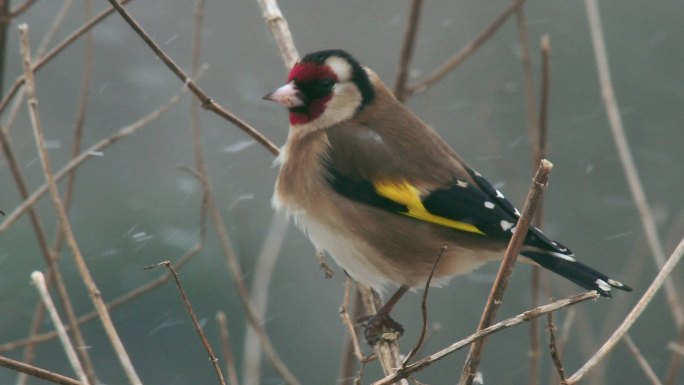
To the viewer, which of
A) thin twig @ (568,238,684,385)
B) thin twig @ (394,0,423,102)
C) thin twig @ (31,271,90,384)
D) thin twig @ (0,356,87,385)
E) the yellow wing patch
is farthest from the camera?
the yellow wing patch

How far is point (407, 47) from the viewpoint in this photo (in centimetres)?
380

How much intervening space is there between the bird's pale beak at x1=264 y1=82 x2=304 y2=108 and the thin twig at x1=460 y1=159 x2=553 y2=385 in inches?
68.9

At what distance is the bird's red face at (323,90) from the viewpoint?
4.06 metres

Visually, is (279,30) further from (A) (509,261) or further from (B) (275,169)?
(B) (275,169)

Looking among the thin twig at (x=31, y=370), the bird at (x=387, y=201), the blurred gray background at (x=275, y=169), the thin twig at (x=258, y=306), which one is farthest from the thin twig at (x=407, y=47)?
the blurred gray background at (x=275, y=169)

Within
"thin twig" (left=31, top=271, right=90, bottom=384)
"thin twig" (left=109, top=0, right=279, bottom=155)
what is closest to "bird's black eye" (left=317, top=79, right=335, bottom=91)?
"thin twig" (left=109, top=0, right=279, bottom=155)

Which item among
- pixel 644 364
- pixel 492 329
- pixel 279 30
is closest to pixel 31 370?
pixel 492 329

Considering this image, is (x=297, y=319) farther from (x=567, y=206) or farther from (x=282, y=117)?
(x=567, y=206)

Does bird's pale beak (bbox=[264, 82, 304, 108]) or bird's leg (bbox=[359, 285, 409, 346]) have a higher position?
bird's pale beak (bbox=[264, 82, 304, 108])

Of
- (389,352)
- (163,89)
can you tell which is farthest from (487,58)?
(389,352)

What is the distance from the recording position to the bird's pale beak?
157 inches

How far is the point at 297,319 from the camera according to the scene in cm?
772

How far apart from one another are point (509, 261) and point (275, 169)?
5912 mm

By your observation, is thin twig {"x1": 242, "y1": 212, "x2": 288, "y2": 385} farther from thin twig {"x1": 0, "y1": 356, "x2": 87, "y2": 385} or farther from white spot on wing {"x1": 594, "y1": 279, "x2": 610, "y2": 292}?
thin twig {"x1": 0, "y1": 356, "x2": 87, "y2": 385}
